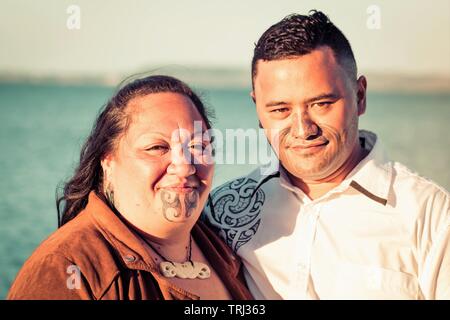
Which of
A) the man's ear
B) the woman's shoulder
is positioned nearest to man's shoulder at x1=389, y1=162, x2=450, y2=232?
the man's ear

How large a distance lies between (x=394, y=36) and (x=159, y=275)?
2434 centimetres

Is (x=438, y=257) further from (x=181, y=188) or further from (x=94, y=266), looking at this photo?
(x=94, y=266)

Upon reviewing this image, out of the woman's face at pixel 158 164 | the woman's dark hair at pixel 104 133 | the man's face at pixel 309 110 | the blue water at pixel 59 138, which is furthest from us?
the blue water at pixel 59 138

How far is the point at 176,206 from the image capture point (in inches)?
116

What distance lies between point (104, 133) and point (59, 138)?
21406 millimetres

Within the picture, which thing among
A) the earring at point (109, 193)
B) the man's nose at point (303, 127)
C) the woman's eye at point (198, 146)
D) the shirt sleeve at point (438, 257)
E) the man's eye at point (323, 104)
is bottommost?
the shirt sleeve at point (438, 257)

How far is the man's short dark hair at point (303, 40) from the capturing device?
3174mm

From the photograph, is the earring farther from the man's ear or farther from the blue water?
the man's ear

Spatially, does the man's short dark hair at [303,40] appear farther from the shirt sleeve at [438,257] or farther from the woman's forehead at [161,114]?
the shirt sleeve at [438,257]

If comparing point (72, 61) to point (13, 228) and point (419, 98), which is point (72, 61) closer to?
point (13, 228)

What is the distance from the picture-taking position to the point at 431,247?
304cm

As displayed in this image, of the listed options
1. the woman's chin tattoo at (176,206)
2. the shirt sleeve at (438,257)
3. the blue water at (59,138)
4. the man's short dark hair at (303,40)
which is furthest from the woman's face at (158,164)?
the shirt sleeve at (438,257)

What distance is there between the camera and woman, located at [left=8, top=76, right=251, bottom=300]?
8.79 feet

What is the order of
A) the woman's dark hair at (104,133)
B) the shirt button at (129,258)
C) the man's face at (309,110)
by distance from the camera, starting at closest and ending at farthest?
the shirt button at (129,258) < the woman's dark hair at (104,133) < the man's face at (309,110)
